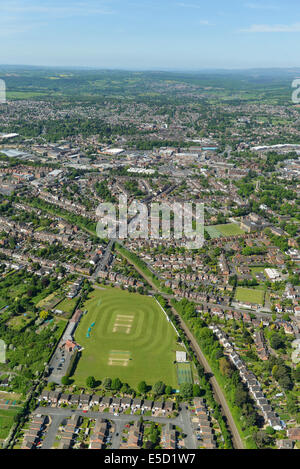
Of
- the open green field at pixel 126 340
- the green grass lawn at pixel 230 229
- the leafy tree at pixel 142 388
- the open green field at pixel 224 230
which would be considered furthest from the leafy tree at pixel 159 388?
the green grass lawn at pixel 230 229

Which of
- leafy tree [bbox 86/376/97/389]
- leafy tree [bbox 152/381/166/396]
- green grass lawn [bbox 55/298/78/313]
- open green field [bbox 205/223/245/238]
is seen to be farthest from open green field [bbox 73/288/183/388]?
open green field [bbox 205/223/245/238]

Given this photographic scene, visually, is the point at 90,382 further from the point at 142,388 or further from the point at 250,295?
the point at 250,295

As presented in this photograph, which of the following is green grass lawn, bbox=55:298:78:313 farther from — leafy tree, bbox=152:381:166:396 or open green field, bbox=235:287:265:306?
open green field, bbox=235:287:265:306

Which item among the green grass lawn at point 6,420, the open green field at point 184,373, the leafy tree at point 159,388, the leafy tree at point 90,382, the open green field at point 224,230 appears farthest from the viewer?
the open green field at point 224,230

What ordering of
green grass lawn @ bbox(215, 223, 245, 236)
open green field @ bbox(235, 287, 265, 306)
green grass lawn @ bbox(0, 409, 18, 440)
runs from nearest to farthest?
green grass lawn @ bbox(0, 409, 18, 440) < open green field @ bbox(235, 287, 265, 306) < green grass lawn @ bbox(215, 223, 245, 236)

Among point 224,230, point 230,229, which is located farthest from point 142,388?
point 230,229

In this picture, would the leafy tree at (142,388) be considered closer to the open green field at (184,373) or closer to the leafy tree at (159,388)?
the leafy tree at (159,388)
